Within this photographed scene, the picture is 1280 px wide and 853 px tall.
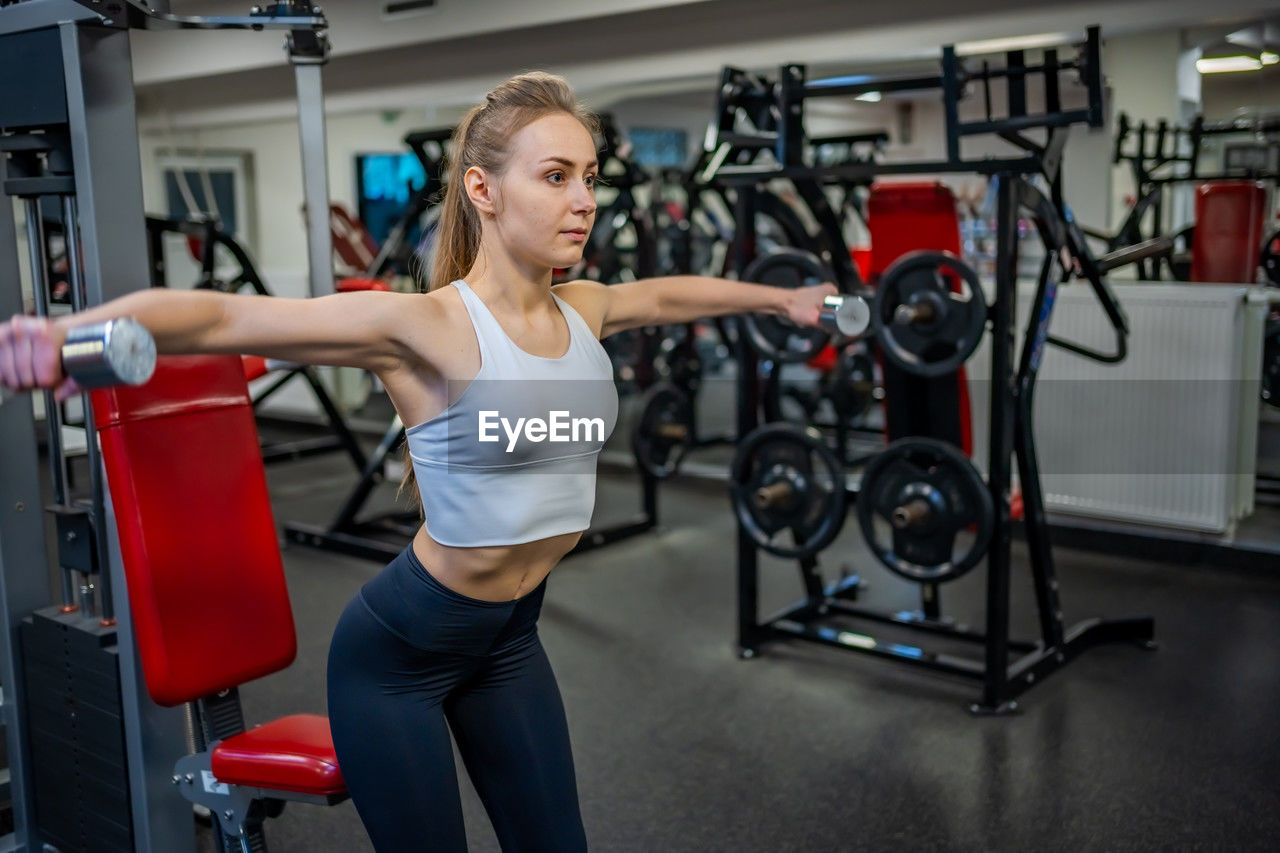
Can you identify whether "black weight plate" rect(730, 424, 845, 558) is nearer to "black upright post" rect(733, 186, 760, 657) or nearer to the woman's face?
"black upright post" rect(733, 186, 760, 657)

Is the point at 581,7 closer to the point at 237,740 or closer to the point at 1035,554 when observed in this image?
the point at 1035,554

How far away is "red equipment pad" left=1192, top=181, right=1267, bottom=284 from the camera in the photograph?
4254 millimetres

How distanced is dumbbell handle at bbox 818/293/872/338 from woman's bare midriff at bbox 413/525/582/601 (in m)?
0.66

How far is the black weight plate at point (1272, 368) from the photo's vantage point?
4.16 m

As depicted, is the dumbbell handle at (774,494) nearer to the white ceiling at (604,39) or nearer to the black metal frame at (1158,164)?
the black metal frame at (1158,164)

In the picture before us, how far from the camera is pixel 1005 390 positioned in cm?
286

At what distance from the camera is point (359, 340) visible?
1193mm

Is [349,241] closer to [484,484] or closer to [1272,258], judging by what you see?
[1272,258]

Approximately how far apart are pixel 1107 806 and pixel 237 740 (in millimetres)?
1849

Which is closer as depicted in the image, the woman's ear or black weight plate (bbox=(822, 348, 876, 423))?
the woman's ear

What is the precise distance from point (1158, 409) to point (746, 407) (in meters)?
1.92

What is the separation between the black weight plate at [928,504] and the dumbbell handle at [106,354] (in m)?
2.31

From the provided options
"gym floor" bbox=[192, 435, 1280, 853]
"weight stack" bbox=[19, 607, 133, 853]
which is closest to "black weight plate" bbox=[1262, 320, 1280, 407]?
"gym floor" bbox=[192, 435, 1280, 853]

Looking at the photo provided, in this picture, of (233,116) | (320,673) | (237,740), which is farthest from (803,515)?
(233,116)
